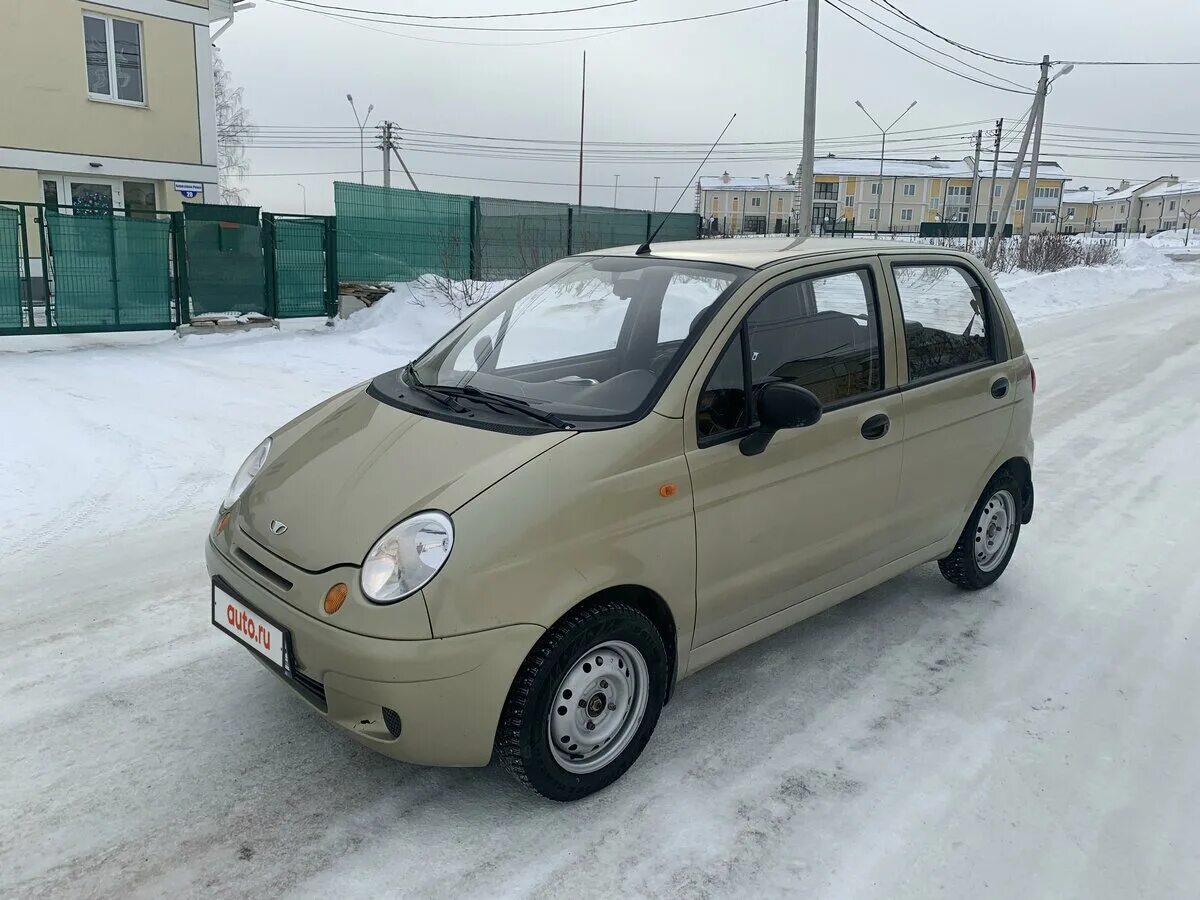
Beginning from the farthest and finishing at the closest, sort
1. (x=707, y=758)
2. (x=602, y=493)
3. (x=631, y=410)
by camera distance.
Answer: (x=707, y=758) → (x=631, y=410) → (x=602, y=493)

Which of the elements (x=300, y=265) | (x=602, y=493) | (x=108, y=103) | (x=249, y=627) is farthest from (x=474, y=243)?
(x=602, y=493)

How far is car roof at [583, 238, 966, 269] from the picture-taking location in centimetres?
367

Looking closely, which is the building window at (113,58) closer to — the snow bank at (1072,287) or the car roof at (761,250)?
the car roof at (761,250)

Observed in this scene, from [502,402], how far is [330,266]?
455 inches

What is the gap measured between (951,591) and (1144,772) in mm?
1636

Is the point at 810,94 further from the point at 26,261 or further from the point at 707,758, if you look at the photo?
the point at 707,758

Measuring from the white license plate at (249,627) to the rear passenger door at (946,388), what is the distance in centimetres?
260

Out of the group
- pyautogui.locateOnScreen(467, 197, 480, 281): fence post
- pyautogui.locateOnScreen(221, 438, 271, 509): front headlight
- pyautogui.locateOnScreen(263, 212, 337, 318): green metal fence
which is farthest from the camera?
pyautogui.locateOnScreen(467, 197, 480, 281): fence post

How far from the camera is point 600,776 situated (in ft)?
9.86

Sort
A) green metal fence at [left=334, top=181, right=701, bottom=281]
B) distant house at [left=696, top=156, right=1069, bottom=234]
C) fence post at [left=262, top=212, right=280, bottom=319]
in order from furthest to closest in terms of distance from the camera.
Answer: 1. distant house at [left=696, top=156, right=1069, bottom=234]
2. green metal fence at [left=334, top=181, right=701, bottom=281]
3. fence post at [left=262, top=212, right=280, bottom=319]

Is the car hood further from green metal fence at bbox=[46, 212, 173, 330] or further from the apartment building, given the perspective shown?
the apartment building

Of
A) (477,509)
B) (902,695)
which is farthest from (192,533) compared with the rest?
(902,695)

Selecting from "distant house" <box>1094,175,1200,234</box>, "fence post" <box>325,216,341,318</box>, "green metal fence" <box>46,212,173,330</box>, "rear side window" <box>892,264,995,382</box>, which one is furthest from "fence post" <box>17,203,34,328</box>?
"distant house" <box>1094,175,1200,234</box>

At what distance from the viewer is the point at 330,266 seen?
13.9 metres
